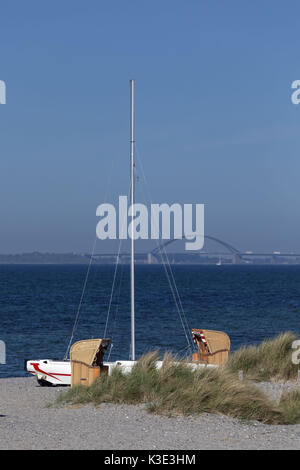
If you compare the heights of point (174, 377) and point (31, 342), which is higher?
point (174, 377)

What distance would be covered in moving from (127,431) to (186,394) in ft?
6.29

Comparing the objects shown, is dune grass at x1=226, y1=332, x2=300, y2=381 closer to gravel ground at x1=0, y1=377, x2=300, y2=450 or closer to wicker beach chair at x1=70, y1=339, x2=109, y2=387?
wicker beach chair at x1=70, y1=339, x2=109, y2=387

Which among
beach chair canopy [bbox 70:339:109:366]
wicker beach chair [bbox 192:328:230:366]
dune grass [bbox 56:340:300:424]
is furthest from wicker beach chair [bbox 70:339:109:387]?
wicker beach chair [bbox 192:328:230:366]

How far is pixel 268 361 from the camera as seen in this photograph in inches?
720

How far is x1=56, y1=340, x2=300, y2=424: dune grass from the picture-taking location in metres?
12.9

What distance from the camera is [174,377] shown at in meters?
14.1

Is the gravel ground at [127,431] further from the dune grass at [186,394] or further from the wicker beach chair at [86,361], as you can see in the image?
the wicker beach chair at [86,361]

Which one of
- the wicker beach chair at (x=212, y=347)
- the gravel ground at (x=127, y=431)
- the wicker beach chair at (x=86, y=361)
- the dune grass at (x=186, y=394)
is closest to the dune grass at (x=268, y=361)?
the wicker beach chair at (x=212, y=347)

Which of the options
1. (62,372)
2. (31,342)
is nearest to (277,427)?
(62,372)

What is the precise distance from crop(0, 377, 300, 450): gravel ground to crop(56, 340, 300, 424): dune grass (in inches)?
10.1
